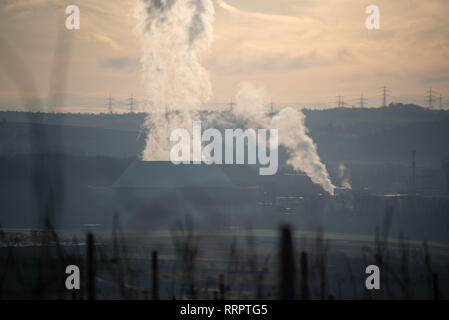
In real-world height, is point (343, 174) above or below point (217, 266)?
above

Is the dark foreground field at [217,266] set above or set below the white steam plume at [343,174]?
below

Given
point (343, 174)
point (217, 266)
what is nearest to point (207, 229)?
point (217, 266)

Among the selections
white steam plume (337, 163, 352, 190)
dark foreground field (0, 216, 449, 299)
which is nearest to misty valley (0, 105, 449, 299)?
dark foreground field (0, 216, 449, 299)

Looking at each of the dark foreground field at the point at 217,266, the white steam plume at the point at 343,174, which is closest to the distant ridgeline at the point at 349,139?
the white steam plume at the point at 343,174

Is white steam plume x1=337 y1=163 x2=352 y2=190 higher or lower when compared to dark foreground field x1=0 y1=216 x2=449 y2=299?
higher

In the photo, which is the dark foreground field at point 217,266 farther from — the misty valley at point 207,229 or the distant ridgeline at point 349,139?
the distant ridgeline at point 349,139

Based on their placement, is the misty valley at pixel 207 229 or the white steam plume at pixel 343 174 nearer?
the misty valley at pixel 207 229

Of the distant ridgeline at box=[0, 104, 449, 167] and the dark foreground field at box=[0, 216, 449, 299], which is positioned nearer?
the dark foreground field at box=[0, 216, 449, 299]

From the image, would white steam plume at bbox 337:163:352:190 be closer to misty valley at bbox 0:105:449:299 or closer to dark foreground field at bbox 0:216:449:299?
misty valley at bbox 0:105:449:299

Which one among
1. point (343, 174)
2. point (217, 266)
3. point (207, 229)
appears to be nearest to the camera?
point (217, 266)

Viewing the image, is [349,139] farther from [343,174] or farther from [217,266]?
[217,266]

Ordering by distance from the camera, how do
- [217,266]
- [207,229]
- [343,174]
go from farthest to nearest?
[343,174], [207,229], [217,266]

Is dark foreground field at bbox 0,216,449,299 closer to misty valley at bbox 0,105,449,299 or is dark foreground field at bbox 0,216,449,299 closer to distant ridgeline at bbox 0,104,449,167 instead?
misty valley at bbox 0,105,449,299

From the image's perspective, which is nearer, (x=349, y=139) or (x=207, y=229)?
(x=207, y=229)
